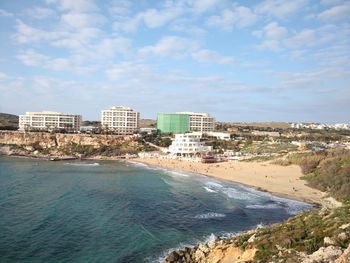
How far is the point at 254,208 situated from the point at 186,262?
20634mm

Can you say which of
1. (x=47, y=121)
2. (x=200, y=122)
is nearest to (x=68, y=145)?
(x=47, y=121)

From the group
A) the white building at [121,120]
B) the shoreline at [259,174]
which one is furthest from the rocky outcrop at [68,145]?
the white building at [121,120]

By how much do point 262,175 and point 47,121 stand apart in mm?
97895

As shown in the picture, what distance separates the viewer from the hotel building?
5866 inches

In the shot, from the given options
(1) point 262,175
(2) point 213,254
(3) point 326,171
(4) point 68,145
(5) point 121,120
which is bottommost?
(1) point 262,175

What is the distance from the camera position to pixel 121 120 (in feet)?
472

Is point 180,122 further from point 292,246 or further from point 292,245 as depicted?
point 292,246

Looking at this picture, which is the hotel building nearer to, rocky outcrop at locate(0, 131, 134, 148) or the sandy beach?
rocky outcrop at locate(0, 131, 134, 148)

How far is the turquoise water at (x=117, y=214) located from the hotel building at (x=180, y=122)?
8281 cm

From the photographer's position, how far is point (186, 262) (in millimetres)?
24797

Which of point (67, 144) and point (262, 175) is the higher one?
point (67, 144)

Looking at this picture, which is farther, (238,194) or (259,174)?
(259,174)

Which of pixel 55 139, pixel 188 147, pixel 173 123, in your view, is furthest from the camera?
pixel 173 123

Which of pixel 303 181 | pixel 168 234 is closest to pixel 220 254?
pixel 168 234
